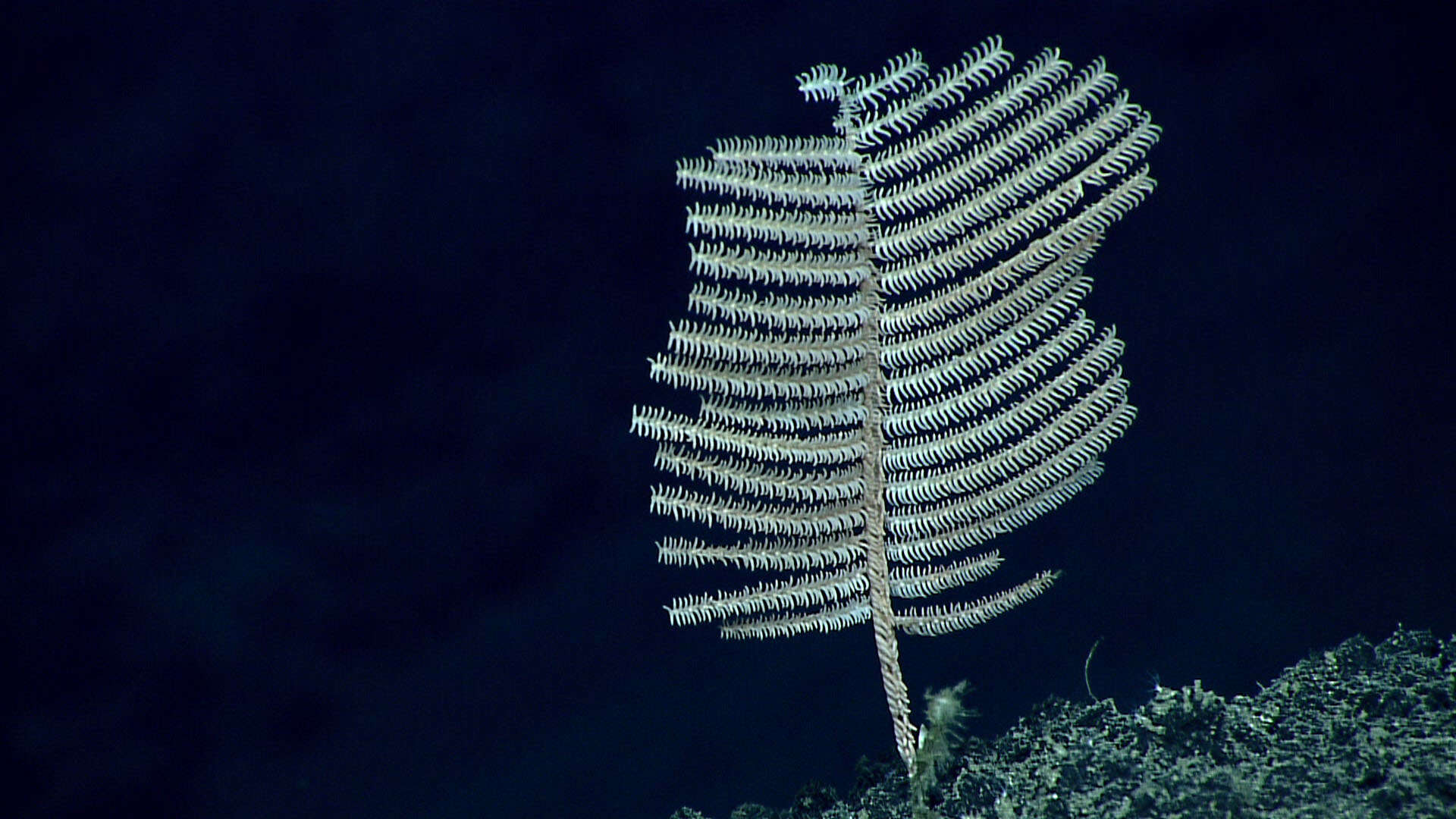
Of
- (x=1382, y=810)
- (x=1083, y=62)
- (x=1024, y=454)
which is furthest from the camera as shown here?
(x=1083, y=62)

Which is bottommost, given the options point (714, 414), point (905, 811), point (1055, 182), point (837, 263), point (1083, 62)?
point (905, 811)

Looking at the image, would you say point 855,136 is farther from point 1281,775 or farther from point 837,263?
point 1281,775

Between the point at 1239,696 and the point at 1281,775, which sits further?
the point at 1239,696

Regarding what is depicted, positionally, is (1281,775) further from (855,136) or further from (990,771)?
(855,136)

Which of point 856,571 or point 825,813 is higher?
point 856,571

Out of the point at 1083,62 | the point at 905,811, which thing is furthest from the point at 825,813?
the point at 1083,62

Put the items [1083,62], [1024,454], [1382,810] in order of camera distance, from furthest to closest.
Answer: [1083,62] → [1024,454] → [1382,810]

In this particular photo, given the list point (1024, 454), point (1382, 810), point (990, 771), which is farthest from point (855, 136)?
point (1382, 810)
